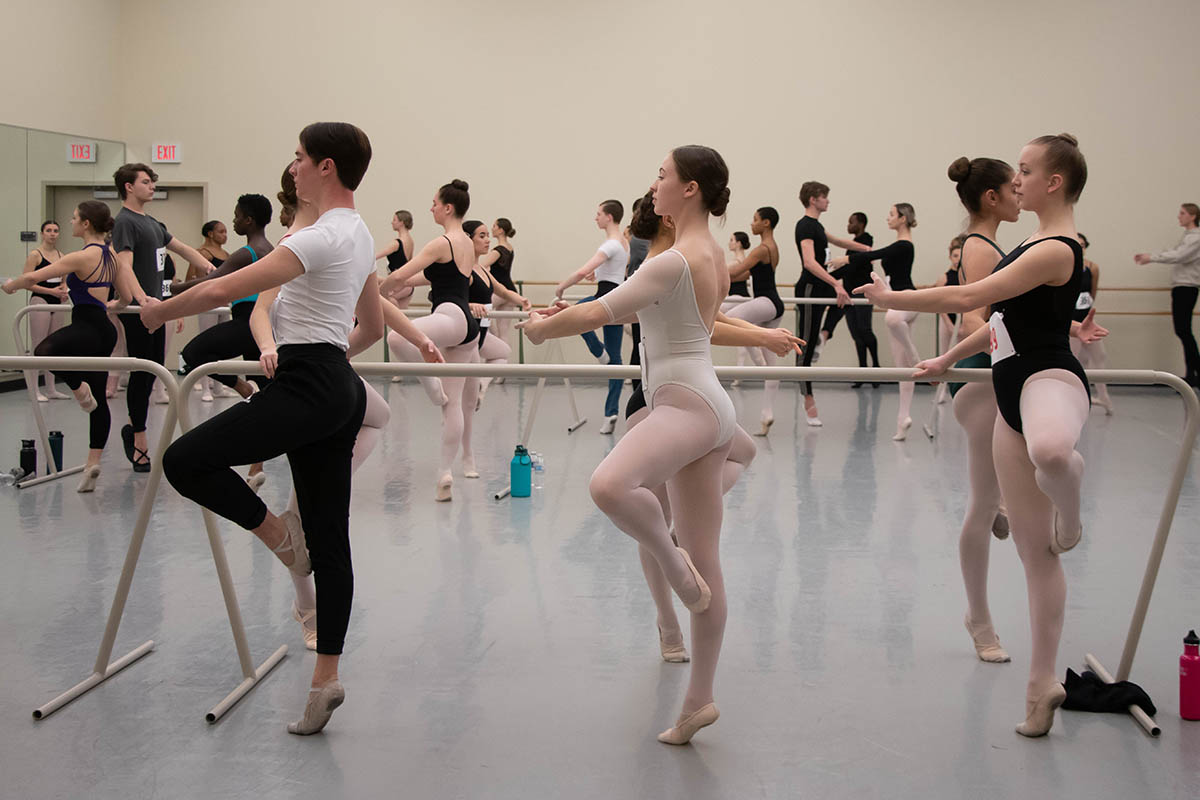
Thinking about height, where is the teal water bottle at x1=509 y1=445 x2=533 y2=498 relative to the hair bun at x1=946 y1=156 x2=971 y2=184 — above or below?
below

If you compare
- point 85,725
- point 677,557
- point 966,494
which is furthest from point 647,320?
point 966,494

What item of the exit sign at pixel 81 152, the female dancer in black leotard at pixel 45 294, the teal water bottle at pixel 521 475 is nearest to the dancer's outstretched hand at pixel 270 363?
the teal water bottle at pixel 521 475

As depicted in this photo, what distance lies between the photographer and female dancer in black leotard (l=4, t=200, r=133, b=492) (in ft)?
19.6

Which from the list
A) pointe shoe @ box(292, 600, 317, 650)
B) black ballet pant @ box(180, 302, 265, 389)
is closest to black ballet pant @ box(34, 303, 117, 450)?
black ballet pant @ box(180, 302, 265, 389)

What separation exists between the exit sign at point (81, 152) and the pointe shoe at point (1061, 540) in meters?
11.7

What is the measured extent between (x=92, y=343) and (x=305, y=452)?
3.81 metres

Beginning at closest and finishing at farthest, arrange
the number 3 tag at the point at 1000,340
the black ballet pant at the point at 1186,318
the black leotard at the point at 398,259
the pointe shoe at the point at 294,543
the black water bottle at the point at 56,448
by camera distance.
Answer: the number 3 tag at the point at 1000,340 < the pointe shoe at the point at 294,543 < the black water bottle at the point at 56,448 < the black ballet pant at the point at 1186,318 < the black leotard at the point at 398,259

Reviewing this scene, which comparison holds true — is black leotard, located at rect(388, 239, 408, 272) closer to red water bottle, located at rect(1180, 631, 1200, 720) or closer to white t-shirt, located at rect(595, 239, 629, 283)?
white t-shirt, located at rect(595, 239, 629, 283)

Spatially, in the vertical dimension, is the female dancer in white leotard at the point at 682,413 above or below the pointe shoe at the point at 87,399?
above

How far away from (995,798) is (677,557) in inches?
36.4

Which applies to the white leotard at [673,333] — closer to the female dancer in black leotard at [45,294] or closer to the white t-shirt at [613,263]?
the white t-shirt at [613,263]

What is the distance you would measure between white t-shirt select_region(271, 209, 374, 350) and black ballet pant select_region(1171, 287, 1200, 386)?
10170 millimetres

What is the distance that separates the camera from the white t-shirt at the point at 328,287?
8.84ft

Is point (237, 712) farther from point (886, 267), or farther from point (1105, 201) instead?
point (1105, 201)
